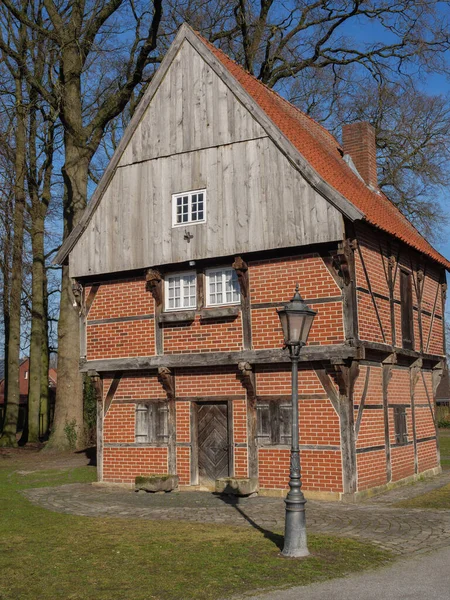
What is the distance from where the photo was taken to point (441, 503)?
14.5 meters

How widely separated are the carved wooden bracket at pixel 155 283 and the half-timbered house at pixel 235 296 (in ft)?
0.11

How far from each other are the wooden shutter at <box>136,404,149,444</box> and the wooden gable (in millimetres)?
3333

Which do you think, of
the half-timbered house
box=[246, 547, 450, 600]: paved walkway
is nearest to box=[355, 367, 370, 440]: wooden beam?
the half-timbered house

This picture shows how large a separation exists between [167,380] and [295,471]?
736 cm

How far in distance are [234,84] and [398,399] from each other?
328 inches

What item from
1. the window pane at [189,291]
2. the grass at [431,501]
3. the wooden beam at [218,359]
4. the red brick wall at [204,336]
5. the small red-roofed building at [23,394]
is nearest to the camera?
the grass at [431,501]

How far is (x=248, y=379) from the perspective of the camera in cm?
1608

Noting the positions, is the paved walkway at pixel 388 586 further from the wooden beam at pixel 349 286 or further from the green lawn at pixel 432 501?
the wooden beam at pixel 349 286

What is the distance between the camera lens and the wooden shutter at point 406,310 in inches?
731

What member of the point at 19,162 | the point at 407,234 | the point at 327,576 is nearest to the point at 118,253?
the point at 407,234

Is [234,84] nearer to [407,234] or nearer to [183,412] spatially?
[407,234]

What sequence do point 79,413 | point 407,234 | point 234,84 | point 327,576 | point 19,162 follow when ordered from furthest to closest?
point 19,162
point 79,413
point 407,234
point 234,84
point 327,576

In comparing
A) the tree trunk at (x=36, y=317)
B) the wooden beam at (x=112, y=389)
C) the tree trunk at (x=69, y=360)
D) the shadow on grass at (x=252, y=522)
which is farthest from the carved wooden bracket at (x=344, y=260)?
the tree trunk at (x=36, y=317)

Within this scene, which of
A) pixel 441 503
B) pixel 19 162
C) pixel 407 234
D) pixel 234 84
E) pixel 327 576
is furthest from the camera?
pixel 19 162
